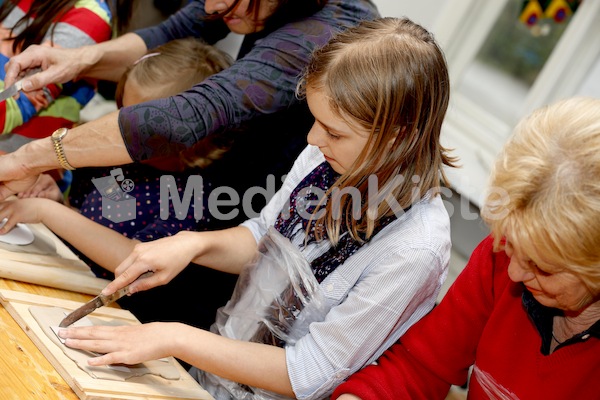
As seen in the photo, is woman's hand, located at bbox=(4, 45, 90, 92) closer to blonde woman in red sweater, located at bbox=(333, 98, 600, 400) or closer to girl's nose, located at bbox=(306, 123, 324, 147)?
girl's nose, located at bbox=(306, 123, 324, 147)

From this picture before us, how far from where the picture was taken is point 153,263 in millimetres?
1169

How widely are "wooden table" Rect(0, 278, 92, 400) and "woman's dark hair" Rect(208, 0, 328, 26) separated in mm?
753

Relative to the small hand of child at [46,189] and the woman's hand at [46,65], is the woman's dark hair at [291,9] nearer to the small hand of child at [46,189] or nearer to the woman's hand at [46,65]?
the woman's hand at [46,65]

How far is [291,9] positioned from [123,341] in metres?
0.76

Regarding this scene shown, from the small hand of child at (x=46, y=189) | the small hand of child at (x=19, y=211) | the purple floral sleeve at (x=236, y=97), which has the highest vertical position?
the purple floral sleeve at (x=236, y=97)

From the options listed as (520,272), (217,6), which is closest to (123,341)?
(520,272)

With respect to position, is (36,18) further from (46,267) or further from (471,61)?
(471,61)

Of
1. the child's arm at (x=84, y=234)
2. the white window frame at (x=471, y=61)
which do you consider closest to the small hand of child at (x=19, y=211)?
the child's arm at (x=84, y=234)

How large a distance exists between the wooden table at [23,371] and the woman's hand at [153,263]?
0.15m

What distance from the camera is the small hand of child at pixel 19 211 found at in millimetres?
1290

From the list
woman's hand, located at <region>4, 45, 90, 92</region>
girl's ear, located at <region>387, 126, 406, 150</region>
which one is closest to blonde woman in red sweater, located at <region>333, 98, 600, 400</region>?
girl's ear, located at <region>387, 126, 406, 150</region>

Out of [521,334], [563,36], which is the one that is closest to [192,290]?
[521,334]

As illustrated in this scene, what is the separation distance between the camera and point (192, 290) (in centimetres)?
158

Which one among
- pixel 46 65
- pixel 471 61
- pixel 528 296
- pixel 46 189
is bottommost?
pixel 46 189
